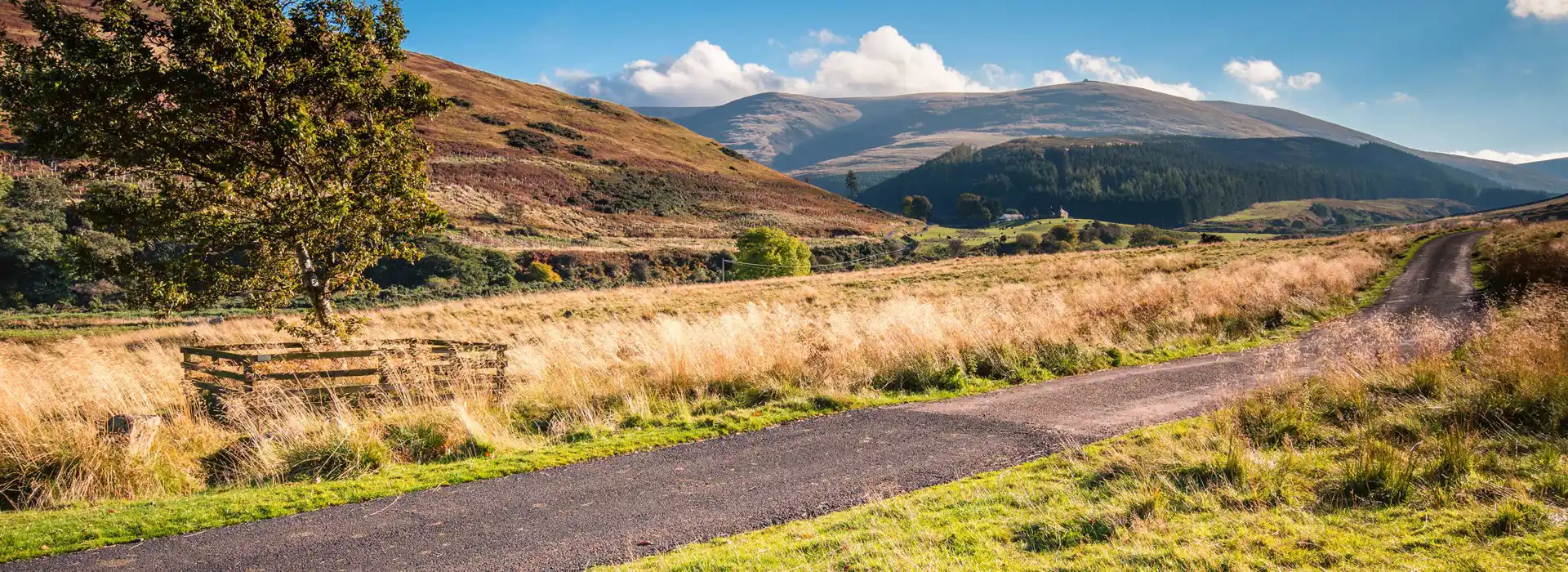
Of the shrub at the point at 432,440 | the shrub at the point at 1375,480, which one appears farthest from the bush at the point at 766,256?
the shrub at the point at 1375,480

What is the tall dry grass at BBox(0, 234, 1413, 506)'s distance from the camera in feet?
24.0

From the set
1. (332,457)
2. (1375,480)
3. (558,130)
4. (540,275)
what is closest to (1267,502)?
(1375,480)

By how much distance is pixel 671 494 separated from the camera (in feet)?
21.5

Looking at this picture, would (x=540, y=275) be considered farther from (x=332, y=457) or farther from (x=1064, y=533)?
(x=1064, y=533)

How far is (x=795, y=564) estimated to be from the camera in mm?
4668

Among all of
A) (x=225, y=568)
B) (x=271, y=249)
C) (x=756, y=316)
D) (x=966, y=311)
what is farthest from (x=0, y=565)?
(x=966, y=311)

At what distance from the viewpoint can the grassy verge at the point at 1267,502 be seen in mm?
4277

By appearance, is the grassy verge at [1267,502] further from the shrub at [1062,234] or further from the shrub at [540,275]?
the shrub at [1062,234]

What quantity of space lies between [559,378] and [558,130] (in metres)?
114

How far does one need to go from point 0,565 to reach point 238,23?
8.33 m

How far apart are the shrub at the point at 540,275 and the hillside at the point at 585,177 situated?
8.35 m

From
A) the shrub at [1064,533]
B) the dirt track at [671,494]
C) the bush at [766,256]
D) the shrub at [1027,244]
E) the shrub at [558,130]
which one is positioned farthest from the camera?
the shrub at [558,130]

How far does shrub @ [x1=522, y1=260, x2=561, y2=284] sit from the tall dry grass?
3359 centimetres

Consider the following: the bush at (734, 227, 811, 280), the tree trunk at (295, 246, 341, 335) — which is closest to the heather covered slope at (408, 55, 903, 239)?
the bush at (734, 227, 811, 280)
